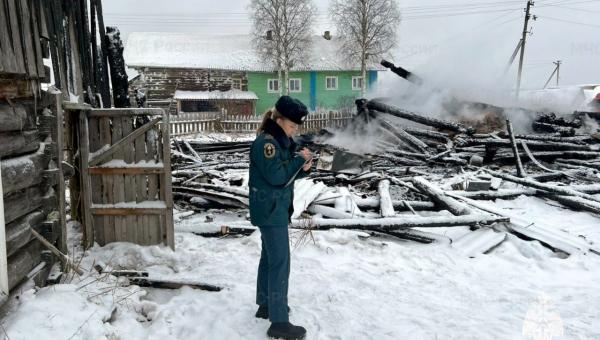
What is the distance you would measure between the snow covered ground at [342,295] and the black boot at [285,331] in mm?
124

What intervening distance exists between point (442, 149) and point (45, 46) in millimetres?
11146

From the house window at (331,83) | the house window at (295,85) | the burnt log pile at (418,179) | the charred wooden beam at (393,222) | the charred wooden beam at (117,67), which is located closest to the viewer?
the charred wooden beam at (393,222)

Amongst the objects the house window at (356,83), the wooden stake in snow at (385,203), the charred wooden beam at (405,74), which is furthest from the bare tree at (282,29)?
the wooden stake in snow at (385,203)

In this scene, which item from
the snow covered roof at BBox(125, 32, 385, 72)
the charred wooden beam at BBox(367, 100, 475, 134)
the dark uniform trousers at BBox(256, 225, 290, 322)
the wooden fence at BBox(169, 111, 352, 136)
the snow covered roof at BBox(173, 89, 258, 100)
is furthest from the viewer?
the snow covered roof at BBox(125, 32, 385, 72)

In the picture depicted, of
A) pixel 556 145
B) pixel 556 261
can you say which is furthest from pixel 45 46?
pixel 556 145

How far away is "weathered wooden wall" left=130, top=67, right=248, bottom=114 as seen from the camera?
1302 inches

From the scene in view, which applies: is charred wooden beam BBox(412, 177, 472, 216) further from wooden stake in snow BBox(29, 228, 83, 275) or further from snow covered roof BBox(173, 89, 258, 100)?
snow covered roof BBox(173, 89, 258, 100)

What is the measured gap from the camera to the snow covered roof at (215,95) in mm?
32219

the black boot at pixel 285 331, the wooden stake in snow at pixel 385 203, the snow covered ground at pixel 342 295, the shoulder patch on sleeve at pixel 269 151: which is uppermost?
the shoulder patch on sleeve at pixel 269 151

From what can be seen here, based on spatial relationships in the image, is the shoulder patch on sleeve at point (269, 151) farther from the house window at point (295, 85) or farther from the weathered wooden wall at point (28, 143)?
the house window at point (295, 85)

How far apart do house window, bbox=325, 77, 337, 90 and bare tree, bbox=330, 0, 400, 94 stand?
3845mm

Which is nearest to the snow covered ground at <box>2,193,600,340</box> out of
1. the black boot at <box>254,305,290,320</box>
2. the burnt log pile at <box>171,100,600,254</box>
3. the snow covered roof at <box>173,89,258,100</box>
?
the black boot at <box>254,305,290,320</box>

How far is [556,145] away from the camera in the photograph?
489 inches

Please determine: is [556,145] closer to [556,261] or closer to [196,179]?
[556,261]
